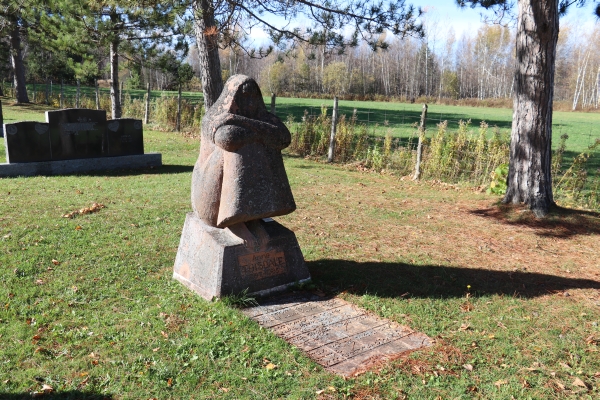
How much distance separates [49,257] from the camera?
20.4 feet

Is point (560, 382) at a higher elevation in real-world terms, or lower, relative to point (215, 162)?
lower

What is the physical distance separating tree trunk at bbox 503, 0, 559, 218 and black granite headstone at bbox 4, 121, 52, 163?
386 inches

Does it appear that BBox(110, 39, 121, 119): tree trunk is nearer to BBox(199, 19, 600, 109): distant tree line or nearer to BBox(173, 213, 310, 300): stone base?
BBox(173, 213, 310, 300): stone base

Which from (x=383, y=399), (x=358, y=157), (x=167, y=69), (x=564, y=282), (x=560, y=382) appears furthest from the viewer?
(x=167, y=69)

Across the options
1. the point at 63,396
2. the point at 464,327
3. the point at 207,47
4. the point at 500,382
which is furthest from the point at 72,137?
the point at 500,382

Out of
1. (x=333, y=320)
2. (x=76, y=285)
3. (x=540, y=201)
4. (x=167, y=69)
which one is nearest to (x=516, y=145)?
(x=540, y=201)

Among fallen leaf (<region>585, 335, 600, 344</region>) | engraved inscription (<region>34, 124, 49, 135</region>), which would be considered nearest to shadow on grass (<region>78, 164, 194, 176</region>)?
engraved inscription (<region>34, 124, 49, 135</region>)

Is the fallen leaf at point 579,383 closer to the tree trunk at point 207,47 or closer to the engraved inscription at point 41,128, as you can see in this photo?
the tree trunk at point 207,47

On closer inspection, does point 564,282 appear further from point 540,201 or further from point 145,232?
point 145,232

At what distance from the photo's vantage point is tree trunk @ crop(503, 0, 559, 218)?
29.2ft

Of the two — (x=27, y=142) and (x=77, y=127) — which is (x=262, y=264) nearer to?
(x=27, y=142)

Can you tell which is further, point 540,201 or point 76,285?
point 540,201

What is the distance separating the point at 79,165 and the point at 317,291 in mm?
8497

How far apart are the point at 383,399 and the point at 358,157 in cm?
1157
